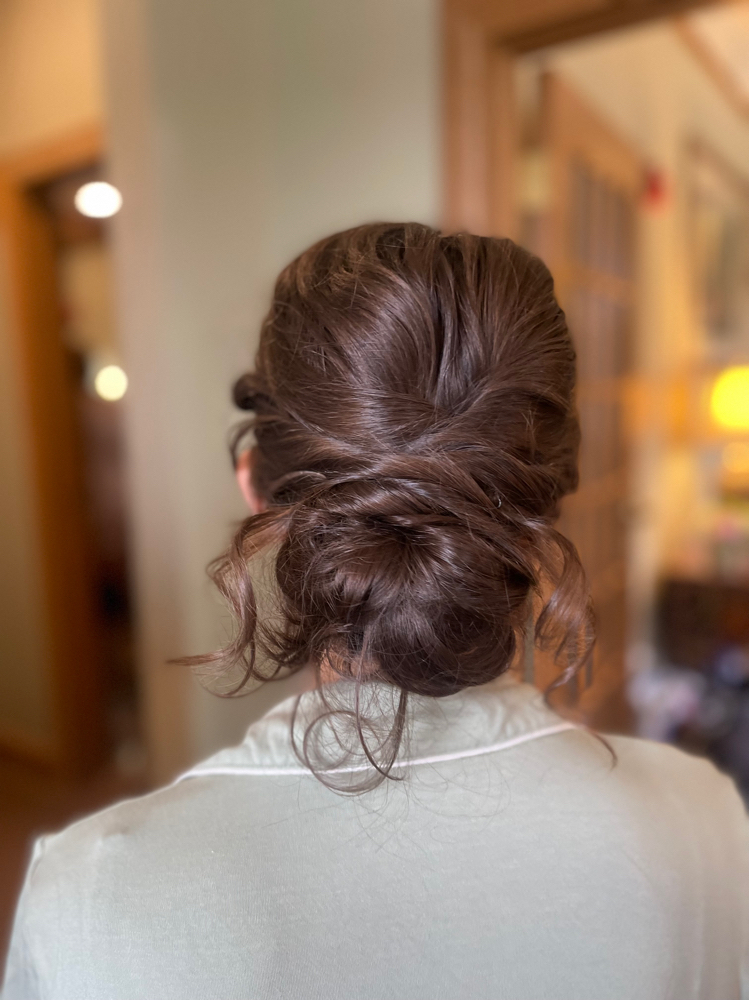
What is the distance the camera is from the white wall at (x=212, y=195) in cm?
127

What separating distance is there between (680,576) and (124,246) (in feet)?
7.31

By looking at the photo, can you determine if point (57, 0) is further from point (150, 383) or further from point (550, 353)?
point (550, 353)

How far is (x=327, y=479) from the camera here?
452 millimetres

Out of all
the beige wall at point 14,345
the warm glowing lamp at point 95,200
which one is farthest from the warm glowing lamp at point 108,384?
the warm glowing lamp at point 95,200

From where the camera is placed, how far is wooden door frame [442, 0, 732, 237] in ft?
4.05

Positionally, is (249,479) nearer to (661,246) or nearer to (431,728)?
(431,728)

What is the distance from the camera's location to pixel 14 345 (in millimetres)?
2074

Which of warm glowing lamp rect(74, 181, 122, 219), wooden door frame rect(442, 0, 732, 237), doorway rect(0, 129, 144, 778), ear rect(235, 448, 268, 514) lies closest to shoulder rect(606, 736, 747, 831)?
ear rect(235, 448, 268, 514)

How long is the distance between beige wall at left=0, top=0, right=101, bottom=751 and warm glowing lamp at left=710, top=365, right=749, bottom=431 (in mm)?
2070

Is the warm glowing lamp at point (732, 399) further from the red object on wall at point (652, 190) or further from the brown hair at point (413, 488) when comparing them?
the brown hair at point (413, 488)

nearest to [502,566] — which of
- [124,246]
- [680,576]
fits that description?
[124,246]

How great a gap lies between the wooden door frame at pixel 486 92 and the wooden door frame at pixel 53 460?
3.58ft

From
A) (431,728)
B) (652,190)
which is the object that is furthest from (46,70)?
(431,728)

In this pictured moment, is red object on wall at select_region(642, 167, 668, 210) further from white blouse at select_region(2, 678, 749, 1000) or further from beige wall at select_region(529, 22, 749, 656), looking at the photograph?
white blouse at select_region(2, 678, 749, 1000)
